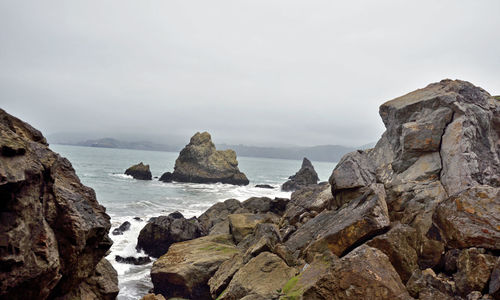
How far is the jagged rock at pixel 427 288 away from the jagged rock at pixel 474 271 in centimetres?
29

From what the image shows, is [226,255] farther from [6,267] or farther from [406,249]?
[6,267]

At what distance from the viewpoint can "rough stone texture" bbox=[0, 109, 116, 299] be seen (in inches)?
234

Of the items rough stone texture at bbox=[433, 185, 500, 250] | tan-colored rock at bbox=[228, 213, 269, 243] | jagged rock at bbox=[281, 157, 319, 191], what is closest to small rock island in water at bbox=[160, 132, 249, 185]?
jagged rock at bbox=[281, 157, 319, 191]

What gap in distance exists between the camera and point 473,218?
7953 mm

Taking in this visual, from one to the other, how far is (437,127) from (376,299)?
33.4ft

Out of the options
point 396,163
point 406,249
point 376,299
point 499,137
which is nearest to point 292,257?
point 406,249

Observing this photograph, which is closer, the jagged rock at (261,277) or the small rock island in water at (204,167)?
the jagged rock at (261,277)

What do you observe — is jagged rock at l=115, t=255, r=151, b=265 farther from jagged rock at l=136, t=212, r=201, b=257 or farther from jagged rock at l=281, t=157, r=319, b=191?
jagged rock at l=281, t=157, r=319, b=191

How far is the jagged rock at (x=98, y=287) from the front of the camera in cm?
830

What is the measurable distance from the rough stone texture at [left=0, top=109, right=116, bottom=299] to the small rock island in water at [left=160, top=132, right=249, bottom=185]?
83341 millimetres

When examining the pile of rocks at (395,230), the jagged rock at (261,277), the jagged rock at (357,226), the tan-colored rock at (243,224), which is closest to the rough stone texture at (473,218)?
the pile of rocks at (395,230)

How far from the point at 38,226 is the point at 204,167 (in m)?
89.1

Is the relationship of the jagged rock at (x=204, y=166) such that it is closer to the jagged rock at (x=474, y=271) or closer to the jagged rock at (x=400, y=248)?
the jagged rock at (x=400, y=248)

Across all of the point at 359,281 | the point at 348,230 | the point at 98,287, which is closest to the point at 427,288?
the point at 359,281
